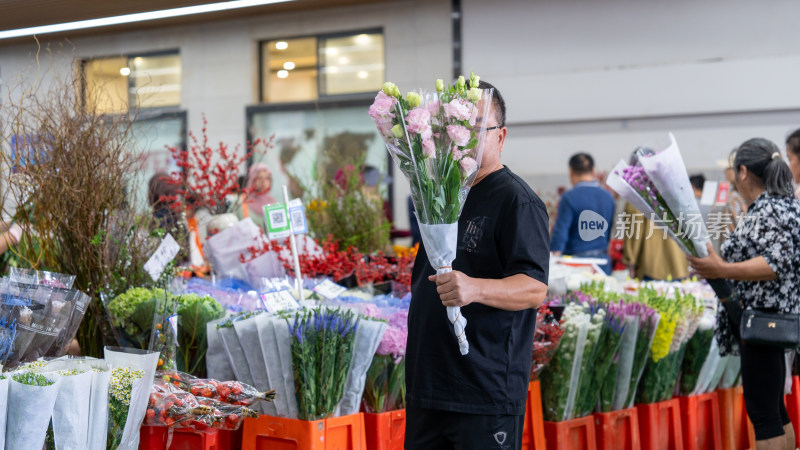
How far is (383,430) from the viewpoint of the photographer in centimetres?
304

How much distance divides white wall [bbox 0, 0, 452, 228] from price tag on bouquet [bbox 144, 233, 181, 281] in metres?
6.02

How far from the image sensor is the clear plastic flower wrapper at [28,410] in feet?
7.14

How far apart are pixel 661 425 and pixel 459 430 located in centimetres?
222

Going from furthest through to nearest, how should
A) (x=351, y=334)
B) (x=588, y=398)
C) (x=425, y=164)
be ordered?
1. (x=588, y=398)
2. (x=351, y=334)
3. (x=425, y=164)

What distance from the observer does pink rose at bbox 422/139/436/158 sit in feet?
6.79

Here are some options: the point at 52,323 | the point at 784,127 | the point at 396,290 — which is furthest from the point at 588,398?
the point at 784,127

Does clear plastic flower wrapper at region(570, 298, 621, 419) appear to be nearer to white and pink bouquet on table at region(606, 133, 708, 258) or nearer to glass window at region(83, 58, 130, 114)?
white and pink bouquet on table at region(606, 133, 708, 258)

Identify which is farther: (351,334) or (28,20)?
(28,20)

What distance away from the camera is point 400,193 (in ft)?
30.5

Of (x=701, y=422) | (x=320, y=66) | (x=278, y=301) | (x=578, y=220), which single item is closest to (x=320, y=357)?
(x=278, y=301)

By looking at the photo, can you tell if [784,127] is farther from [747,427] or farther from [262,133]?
[262,133]

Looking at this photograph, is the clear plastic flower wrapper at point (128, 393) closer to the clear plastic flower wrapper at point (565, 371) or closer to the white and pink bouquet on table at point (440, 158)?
the white and pink bouquet on table at point (440, 158)

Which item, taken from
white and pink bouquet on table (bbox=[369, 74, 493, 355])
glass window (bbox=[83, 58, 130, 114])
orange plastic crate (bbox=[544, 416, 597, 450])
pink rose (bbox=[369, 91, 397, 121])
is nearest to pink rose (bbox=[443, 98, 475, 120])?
white and pink bouquet on table (bbox=[369, 74, 493, 355])

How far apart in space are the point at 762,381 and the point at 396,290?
1.55m
